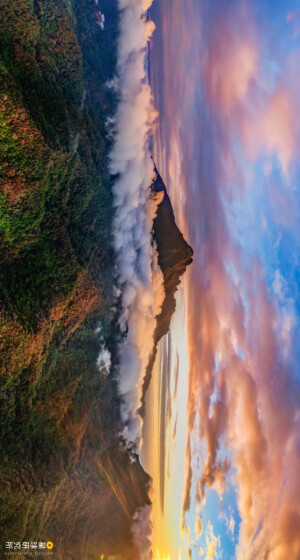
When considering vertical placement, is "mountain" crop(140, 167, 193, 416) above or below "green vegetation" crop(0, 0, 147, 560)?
above

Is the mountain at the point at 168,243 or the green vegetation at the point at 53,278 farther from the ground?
the mountain at the point at 168,243

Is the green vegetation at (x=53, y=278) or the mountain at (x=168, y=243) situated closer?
the green vegetation at (x=53, y=278)

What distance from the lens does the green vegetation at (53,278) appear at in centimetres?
2852

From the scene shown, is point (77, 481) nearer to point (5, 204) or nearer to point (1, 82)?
point (5, 204)

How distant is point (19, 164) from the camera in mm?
28984

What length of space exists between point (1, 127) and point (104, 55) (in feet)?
136

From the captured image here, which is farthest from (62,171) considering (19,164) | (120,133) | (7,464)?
(7,464)

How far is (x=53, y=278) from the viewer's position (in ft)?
112

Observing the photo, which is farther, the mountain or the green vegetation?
the mountain

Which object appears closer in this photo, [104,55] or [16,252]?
[16,252]

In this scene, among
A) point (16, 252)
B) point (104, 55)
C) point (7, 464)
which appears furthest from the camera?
point (104, 55)

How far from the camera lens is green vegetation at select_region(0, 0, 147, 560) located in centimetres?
2852

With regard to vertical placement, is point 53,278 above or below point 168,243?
below

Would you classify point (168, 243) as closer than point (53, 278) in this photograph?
No
